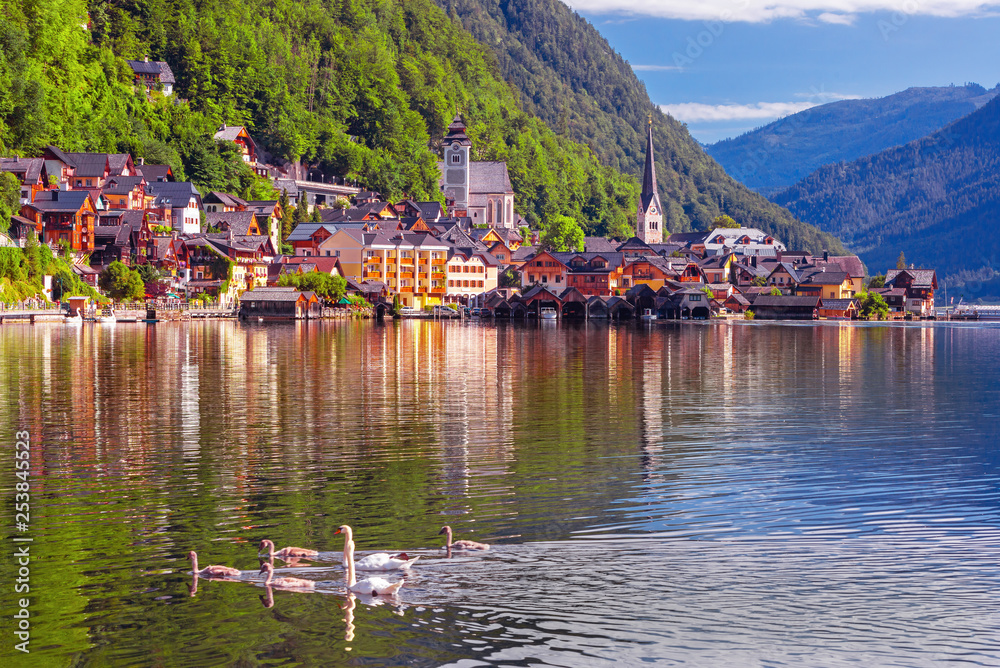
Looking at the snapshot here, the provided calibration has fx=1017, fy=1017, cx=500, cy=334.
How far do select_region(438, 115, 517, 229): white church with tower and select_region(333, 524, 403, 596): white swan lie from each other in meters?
164

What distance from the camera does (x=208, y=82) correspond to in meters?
140

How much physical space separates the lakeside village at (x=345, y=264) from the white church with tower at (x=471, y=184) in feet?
31.5

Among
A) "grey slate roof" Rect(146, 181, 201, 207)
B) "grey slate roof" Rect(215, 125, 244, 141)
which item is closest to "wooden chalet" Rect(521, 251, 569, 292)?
"grey slate roof" Rect(215, 125, 244, 141)

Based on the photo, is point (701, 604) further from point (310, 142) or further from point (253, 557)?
point (310, 142)

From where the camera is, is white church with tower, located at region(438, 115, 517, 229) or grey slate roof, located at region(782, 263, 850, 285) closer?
grey slate roof, located at region(782, 263, 850, 285)

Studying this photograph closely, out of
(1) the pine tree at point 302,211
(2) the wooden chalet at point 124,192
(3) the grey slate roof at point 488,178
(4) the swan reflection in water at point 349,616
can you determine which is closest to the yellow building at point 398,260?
(1) the pine tree at point 302,211

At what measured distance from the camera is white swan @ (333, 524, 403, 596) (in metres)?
13.5

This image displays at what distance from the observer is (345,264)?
4670 inches

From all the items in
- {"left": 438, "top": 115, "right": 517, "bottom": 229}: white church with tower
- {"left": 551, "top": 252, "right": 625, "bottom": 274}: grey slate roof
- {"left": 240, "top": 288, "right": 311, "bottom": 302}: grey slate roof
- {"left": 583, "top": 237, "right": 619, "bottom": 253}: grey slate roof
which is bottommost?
{"left": 240, "top": 288, "right": 311, "bottom": 302}: grey slate roof

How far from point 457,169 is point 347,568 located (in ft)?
546

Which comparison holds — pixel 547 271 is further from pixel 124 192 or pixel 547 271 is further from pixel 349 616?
pixel 349 616

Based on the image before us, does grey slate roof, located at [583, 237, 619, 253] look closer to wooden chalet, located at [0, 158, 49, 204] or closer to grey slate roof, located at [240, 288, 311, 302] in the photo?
grey slate roof, located at [240, 288, 311, 302]

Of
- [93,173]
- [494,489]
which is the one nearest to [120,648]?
[494,489]

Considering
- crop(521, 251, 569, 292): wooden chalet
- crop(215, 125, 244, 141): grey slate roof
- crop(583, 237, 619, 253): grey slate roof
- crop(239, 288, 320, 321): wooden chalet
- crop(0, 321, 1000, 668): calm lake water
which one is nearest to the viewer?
crop(0, 321, 1000, 668): calm lake water
